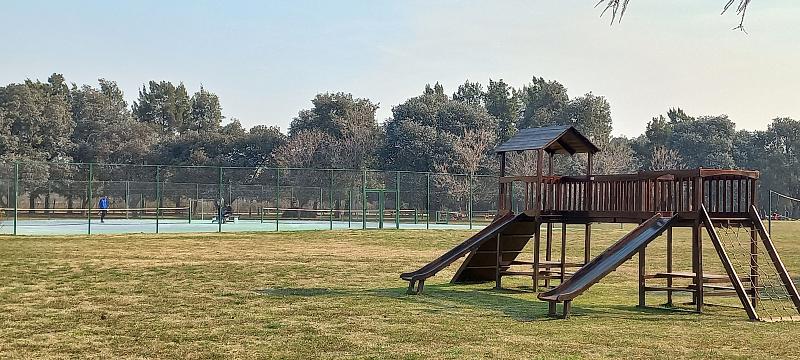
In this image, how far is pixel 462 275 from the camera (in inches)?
626

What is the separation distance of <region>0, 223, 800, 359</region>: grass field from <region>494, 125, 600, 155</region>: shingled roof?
2.41m

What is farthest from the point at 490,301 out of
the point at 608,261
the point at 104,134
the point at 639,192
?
the point at 104,134

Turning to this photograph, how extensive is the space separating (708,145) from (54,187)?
2100 inches

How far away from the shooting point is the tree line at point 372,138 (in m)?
60.4

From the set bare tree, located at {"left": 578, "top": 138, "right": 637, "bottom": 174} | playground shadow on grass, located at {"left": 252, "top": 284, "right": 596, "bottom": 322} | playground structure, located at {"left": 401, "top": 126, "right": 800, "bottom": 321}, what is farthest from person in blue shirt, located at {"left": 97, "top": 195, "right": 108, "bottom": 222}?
bare tree, located at {"left": 578, "top": 138, "right": 637, "bottom": 174}

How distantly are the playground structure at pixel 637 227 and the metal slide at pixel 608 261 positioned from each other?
0.05ft

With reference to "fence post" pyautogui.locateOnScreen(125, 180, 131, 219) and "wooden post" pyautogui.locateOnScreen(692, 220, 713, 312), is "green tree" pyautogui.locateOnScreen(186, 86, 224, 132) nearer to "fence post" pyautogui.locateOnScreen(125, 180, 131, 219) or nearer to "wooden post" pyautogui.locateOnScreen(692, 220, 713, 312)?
"fence post" pyautogui.locateOnScreen(125, 180, 131, 219)

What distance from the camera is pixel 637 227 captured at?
40.7 feet

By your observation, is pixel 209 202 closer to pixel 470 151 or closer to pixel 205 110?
pixel 470 151

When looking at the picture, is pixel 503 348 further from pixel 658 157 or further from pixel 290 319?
pixel 658 157

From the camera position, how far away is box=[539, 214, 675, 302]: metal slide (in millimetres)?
11141

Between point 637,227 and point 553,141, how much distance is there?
118 inches

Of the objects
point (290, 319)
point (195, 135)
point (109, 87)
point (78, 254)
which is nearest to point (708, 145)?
point (195, 135)

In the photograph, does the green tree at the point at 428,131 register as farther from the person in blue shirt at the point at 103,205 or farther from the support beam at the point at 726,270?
the support beam at the point at 726,270
